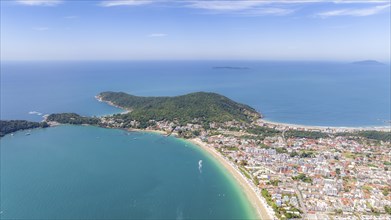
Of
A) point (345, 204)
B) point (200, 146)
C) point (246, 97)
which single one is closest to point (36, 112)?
point (200, 146)

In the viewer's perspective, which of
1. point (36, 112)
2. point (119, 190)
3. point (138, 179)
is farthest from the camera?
point (36, 112)

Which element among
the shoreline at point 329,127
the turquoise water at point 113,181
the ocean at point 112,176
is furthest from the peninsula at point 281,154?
the turquoise water at point 113,181

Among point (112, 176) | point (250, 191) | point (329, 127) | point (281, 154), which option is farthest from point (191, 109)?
point (250, 191)

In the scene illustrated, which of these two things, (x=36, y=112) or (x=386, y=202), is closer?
(x=386, y=202)

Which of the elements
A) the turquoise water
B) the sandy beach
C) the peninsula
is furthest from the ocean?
the peninsula

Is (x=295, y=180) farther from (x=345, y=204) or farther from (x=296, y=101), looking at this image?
(x=296, y=101)

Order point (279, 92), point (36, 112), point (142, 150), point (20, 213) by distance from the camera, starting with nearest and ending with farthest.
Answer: point (20, 213) → point (142, 150) → point (36, 112) → point (279, 92)
